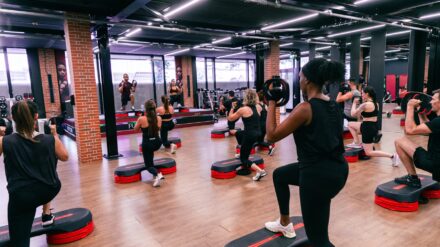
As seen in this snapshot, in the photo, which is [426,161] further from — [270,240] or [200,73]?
[200,73]

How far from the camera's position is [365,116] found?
5.30m

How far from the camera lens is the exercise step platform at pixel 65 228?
287 centimetres

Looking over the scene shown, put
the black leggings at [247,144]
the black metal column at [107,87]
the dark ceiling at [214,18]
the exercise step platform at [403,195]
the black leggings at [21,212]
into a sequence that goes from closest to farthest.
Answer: the black leggings at [21,212] < the exercise step platform at [403,195] < the black leggings at [247,144] < the dark ceiling at [214,18] < the black metal column at [107,87]

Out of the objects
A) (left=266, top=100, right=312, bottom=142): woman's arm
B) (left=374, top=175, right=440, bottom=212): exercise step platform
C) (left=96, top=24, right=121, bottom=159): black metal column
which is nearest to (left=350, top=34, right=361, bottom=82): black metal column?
(left=374, top=175, right=440, bottom=212): exercise step platform

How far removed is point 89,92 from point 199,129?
5.15 meters

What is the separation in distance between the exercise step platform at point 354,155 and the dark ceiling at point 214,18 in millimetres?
2972

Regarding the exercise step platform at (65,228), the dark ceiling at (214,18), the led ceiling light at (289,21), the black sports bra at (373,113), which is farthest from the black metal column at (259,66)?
the exercise step platform at (65,228)

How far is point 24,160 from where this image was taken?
6.98 feet

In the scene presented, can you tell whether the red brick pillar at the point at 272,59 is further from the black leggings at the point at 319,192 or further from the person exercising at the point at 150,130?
the black leggings at the point at 319,192

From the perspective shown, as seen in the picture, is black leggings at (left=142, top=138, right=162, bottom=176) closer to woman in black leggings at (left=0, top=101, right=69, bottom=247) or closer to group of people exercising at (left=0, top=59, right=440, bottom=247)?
group of people exercising at (left=0, top=59, right=440, bottom=247)

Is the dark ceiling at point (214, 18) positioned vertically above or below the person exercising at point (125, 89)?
above

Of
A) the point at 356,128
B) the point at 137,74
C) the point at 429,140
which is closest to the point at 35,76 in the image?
the point at 137,74

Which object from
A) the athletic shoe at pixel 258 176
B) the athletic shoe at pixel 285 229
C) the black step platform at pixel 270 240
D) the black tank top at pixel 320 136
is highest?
the black tank top at pixel 320 136

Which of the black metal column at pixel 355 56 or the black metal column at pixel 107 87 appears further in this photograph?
the black metal column at pixel 355 56
